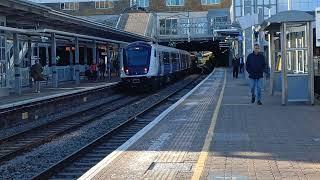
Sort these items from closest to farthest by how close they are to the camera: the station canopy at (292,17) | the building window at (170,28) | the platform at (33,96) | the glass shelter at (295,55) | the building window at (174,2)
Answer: the station canopy at (292,17) → the glass shelter at (295,55) → the platform at (33,96) → the building window at (170,28) → the building window at (174,2)

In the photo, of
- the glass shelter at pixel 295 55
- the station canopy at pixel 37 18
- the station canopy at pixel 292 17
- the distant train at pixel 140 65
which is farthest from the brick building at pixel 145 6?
the station canopy at pixel 292 17

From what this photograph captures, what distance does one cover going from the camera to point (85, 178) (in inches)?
328

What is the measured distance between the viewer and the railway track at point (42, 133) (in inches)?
528

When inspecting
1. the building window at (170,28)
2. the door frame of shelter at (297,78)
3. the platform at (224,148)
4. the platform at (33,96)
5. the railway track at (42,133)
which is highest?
the building window at (170,28)

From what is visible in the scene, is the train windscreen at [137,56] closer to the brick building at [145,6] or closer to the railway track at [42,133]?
the railway track at [42,133]

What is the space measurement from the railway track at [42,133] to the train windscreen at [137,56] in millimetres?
9988

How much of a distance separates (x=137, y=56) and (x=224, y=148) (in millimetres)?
23227

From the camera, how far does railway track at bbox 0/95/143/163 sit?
13.4m

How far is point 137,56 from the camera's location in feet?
109

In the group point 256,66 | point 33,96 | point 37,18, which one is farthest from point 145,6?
point 256,66

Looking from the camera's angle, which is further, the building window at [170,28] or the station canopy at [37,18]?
the building window at [170,28]

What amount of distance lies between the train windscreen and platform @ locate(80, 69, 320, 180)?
54.9ft

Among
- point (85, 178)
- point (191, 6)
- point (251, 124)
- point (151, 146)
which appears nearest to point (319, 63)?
point (251, 124)

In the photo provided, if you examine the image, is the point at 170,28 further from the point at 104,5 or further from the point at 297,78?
the point at 297,78
